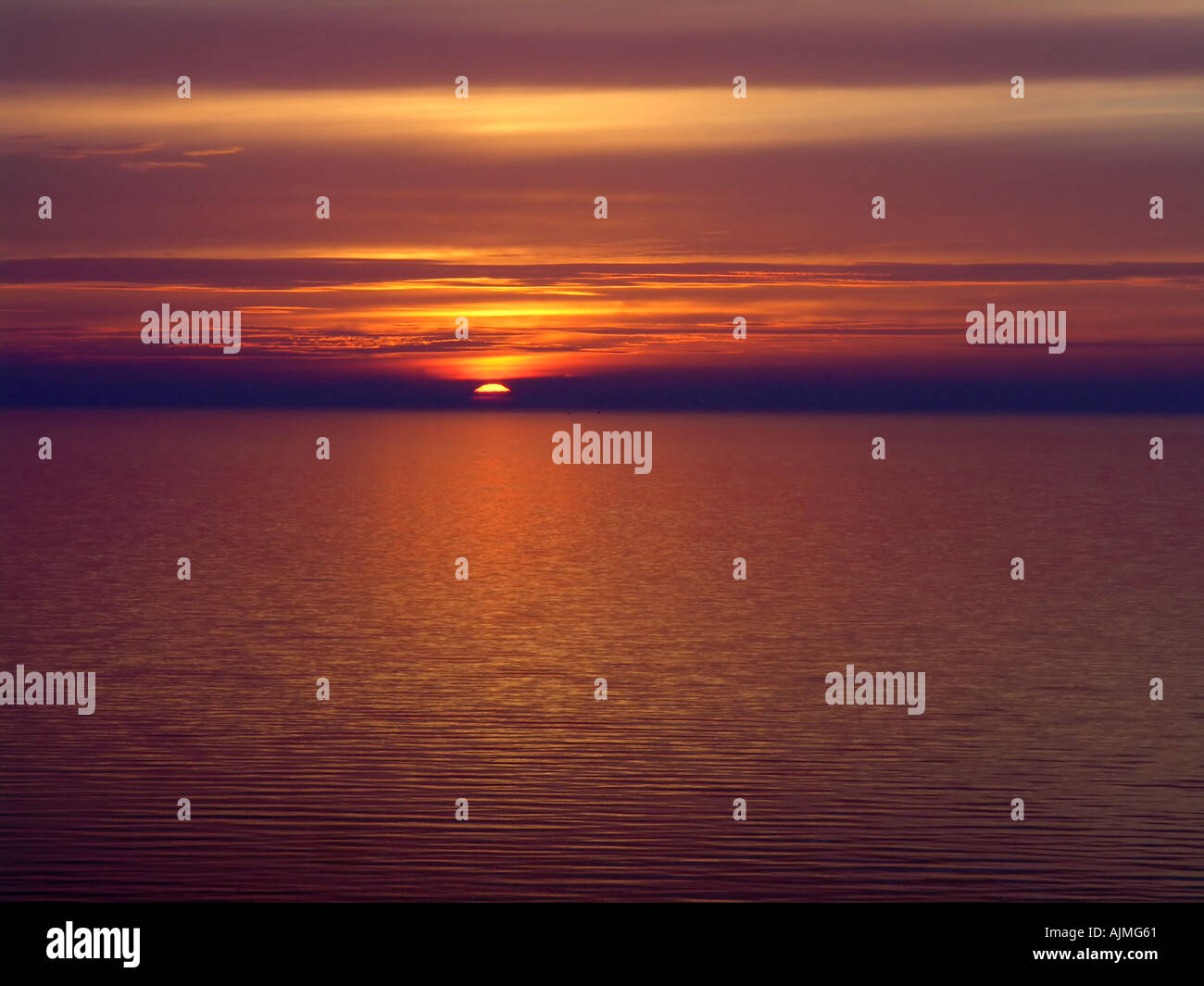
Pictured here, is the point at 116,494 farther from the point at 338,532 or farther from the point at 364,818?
the point at 364,818

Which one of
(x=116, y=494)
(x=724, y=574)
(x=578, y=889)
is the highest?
(x=116, y=494)

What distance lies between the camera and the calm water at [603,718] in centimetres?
2344

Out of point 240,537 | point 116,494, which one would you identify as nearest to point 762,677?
point 240,537

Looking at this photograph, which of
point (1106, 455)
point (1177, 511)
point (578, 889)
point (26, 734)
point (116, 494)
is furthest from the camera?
point (1106, 455)

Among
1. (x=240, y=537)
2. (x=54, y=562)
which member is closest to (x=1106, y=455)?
(x=240, y=537)

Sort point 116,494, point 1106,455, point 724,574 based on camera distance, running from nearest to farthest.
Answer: point 724,574, point 116,494, point 1106,455

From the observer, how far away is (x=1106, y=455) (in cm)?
17988

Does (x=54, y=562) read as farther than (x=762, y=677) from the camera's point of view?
Yes

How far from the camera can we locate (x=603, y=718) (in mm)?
32906

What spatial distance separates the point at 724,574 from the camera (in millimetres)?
60281

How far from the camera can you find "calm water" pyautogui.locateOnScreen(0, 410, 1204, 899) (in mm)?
23438
